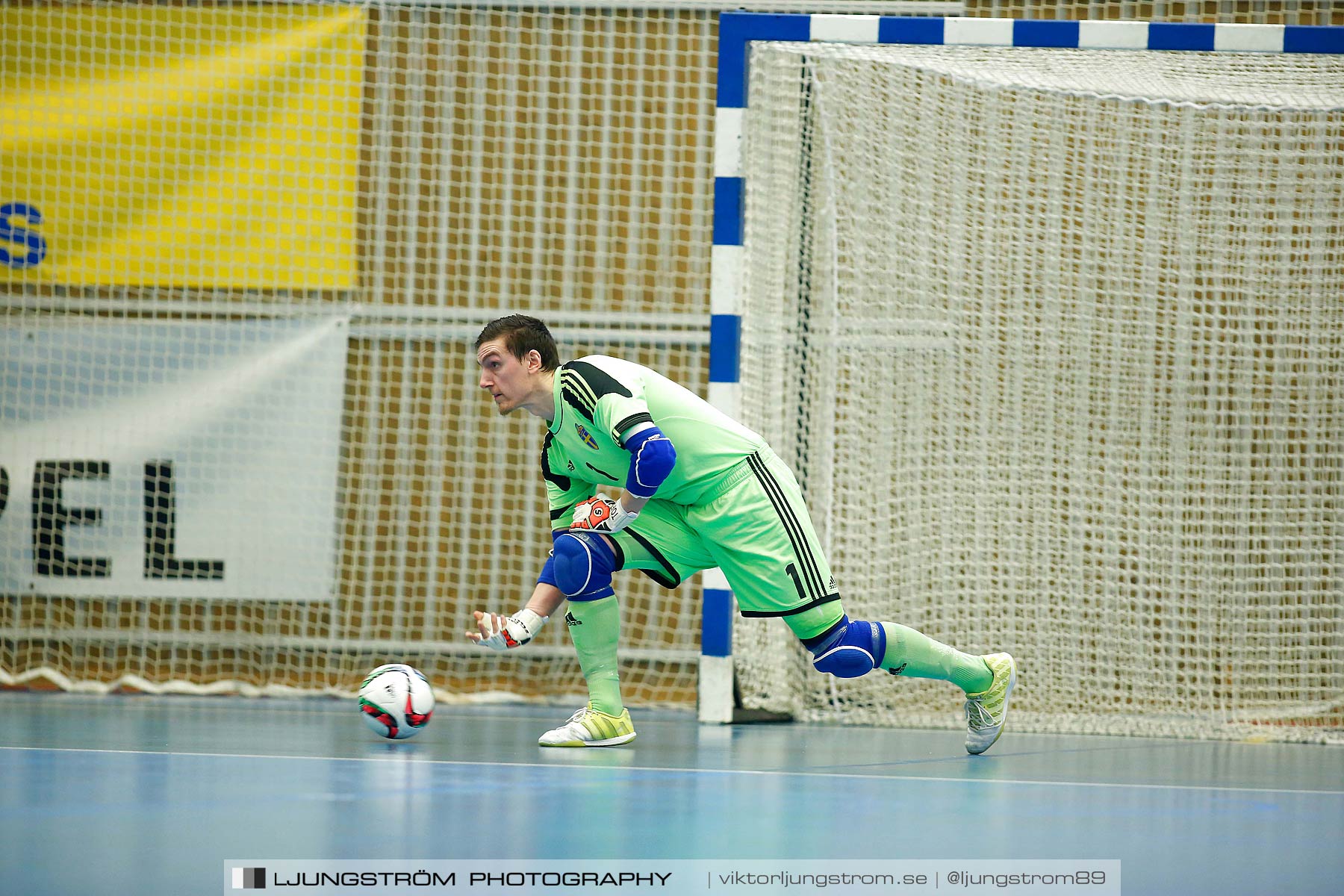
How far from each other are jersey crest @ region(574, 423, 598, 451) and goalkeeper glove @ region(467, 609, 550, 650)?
0.52 m

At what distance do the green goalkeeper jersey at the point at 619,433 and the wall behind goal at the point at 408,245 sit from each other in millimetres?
2274

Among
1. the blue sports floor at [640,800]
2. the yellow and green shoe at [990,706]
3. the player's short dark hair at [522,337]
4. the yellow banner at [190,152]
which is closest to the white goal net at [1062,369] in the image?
the blue sports floor at [640,800]

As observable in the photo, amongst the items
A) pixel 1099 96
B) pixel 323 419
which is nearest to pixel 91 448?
pixel 323 419

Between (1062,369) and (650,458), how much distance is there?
261 cm

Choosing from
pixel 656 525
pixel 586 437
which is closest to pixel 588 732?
pixel 656 525

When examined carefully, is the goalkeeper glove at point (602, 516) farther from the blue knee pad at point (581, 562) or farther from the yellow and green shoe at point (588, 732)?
the yellow and green shoe at point (588, 732)

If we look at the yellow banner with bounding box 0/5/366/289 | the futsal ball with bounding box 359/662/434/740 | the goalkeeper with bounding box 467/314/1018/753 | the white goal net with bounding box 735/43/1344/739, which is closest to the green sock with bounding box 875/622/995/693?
the goalkeeper with bounding box 467/314/1018/753

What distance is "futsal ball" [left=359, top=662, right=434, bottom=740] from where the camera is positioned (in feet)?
14.0

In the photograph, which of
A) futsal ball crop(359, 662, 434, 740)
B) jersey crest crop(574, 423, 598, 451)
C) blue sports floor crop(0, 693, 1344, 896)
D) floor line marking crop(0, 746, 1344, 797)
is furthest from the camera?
futsal ball crop(359, 662, 434, 740)

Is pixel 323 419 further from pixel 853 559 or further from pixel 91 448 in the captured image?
pixel 853 559

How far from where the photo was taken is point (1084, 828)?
3.00 metres

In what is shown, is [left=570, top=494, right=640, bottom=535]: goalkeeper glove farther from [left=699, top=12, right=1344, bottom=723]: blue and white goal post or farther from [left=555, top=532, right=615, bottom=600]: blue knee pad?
[left=699, top=12, right=1344, bottom=723]: blue and white goal post

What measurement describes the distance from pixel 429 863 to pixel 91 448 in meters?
4.56

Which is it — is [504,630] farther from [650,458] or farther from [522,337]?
[522,337]
